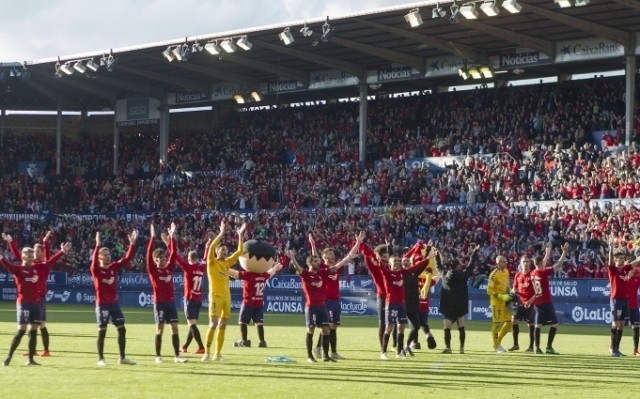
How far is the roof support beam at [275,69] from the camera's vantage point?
54.6m

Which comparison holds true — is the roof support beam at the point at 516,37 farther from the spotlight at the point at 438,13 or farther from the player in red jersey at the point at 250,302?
the player in red jersey at the point at 250,302

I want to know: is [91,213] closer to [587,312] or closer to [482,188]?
[482,188]

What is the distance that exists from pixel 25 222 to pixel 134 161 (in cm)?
768

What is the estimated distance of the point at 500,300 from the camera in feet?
84.2

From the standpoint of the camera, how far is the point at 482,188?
47281 millimetres

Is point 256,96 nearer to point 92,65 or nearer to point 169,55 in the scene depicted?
point 169,55

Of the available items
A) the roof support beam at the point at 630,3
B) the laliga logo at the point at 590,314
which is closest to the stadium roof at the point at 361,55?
the roof support beam at the point at 630,3

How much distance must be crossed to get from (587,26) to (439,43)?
6793 millimetres

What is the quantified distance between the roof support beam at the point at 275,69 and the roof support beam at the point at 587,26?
16.0 meters

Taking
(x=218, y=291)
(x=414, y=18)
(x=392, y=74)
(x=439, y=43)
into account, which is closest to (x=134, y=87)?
(x=392, y=74)

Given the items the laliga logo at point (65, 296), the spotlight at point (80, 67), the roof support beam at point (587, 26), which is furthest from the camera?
the spotlight at point (80, 67)

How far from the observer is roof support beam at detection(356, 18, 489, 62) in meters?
47.5

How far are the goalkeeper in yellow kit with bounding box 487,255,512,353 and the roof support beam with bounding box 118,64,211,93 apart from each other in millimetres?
35788

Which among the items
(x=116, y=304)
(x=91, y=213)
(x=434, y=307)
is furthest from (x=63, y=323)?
(x=91, y=213)
